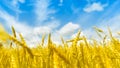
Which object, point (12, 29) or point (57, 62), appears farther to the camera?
point (12, 29)

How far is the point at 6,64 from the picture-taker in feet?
5.81

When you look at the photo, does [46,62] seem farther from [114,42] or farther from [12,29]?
[114,42]

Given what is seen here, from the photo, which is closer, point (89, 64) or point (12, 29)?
point (12, 29)

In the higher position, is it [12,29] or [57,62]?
[12,29]

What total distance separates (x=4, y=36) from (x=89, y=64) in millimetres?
1090

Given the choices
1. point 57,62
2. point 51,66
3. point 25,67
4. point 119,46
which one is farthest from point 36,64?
point 119,46

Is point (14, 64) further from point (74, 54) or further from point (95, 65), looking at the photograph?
point (95, 65)

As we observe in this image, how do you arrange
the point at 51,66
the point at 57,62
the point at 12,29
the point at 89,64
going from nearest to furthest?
1. the point at 57,62
2. the point at 51,66
3. the point at 12,29
4. the point at 89,64

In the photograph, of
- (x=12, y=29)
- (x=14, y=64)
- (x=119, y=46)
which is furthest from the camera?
(x=119, y=46)

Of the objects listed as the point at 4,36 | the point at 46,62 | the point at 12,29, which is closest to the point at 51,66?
the point at 46,62

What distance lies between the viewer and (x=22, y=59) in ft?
5.31

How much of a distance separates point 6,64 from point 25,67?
280mm

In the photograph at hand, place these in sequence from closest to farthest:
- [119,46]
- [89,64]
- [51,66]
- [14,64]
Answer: [14,64]
[51,66]
[89,64]
[119,46]

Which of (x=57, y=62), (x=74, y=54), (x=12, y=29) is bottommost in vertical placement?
(x=57, y=62)
